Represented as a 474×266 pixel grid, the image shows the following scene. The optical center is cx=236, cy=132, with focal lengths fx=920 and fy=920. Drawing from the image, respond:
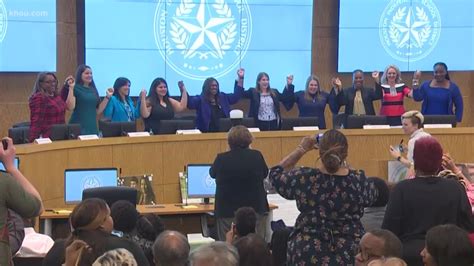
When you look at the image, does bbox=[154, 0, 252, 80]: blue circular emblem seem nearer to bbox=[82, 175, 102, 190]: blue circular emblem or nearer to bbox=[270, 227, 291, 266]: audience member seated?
bbox=[82, 175, 102, 190]: blue circular emblem

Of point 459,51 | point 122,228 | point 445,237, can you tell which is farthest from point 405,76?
point 445,237

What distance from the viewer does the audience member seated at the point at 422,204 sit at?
4.30m

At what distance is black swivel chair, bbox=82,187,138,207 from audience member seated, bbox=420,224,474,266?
10.5 feet

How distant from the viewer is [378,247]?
3.74 metres

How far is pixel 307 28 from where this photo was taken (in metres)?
12.5

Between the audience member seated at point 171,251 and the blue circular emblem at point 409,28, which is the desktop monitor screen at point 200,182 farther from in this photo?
the blue circular emblem at point 409,28

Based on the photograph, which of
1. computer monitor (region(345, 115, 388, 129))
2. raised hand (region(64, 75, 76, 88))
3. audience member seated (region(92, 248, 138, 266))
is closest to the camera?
audience member seated (region(92, 248, 138, 266))

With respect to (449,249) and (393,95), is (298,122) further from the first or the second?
(449,249)

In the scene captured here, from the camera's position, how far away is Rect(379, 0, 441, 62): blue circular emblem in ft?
41.8

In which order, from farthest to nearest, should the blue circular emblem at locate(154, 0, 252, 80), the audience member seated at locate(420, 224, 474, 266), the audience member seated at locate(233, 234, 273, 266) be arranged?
the blue circular emblem at locate(154, 0, 252, 80) < the audience member seated at locate(233, 234, 273, 266) < the audience member seated at locate(420, 224, 474, 266)

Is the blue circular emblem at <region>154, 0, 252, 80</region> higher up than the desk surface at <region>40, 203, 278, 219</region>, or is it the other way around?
the blue circular emblem at <region>154, 0, 252, 80</region>

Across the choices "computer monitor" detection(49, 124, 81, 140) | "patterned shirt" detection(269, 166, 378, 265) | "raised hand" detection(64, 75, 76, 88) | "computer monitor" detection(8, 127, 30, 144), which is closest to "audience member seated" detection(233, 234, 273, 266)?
"patterned shirt" detection(269, 166, 378, 265)

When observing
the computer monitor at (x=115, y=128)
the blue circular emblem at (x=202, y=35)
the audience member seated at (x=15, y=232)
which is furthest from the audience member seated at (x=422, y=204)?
the blue circular emblem at (x=202, y=35)

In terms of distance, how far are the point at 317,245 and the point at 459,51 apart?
9308mm
